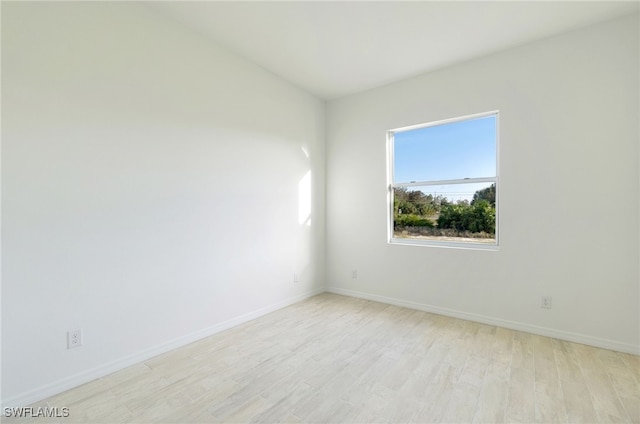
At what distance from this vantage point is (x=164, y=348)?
7.80 feet

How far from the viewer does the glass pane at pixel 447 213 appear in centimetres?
309

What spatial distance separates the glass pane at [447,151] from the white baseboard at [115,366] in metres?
2.54

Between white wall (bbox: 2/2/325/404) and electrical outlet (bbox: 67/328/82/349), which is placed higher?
white wall (bbox: 2/2/325/404)

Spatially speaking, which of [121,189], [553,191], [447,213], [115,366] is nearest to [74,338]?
[115,366]

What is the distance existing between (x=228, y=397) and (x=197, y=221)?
1463mm

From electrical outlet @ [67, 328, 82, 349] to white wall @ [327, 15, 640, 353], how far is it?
3.09 meters

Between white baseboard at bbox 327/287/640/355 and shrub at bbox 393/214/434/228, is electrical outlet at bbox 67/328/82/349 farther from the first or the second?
shrub at bbox 393/214/434/228

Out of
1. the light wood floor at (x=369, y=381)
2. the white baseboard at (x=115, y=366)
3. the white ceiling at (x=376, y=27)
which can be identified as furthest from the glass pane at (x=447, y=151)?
the white baseboard at (x=115, y=366)

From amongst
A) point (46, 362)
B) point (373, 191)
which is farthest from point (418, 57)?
point (46, 362)

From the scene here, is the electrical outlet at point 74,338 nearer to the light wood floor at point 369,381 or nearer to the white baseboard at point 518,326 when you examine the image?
the light wood floor at point 369,381

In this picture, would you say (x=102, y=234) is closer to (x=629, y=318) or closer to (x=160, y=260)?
(x=160, y=260)

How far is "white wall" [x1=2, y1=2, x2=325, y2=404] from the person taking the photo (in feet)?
5.71
